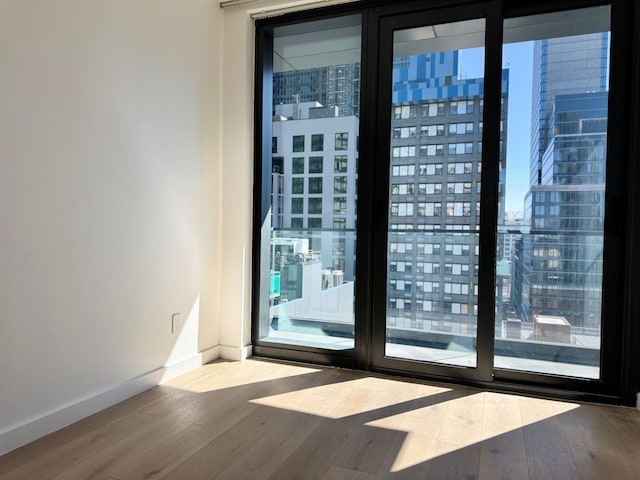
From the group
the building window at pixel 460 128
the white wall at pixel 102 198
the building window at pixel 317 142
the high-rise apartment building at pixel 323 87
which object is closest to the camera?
the white wall at pixel 102 198

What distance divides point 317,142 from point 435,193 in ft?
2.91

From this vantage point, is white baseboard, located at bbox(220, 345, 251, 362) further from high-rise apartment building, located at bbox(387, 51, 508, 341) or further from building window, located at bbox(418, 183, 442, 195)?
building window, located at bbox(418, 183, 442, 195)

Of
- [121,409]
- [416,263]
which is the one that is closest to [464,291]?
[416,263]

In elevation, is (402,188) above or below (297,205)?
above

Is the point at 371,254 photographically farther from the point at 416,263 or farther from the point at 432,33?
the point at 432,33

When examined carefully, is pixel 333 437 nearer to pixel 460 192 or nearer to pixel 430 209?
pixel 430 209

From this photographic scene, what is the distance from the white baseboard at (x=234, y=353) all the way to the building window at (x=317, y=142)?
1465mm

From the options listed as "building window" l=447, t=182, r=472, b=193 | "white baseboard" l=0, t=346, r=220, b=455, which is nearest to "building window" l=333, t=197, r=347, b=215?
"building window" l=447, t=182, r=472, b=193

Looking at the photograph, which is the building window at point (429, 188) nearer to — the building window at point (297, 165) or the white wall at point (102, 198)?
the building window at point (297, 165)

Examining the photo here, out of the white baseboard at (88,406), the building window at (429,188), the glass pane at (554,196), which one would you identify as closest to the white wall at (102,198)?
the white baseboard at (88,406)

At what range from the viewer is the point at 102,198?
7.10 feet

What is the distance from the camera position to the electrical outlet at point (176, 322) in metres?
2.69

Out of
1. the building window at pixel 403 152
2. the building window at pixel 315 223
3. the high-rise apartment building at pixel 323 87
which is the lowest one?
the building window at pixel 315 223

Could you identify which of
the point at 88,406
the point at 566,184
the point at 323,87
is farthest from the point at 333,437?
the point at 323,87
